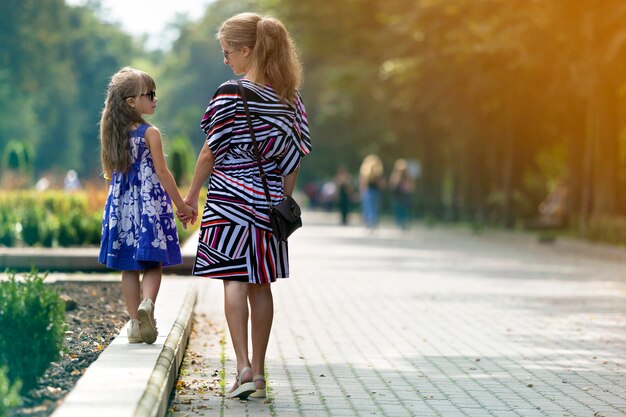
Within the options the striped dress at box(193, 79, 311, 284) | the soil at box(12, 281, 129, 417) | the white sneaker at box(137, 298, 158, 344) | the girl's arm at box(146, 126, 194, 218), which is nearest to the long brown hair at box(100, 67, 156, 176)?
the girl's arm at box(146, 126, 194, 218)

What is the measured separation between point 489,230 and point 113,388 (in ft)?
117

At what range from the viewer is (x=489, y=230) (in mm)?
41406

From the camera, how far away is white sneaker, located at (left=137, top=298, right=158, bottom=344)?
331 inches

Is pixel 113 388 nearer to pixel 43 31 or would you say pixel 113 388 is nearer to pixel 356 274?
pixel 356 274

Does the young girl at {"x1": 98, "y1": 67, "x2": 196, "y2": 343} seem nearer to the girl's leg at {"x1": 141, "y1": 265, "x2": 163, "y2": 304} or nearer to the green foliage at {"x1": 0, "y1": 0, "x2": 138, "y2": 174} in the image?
the girl's leg at {"x1": 141, "y1": 265, "x2": 163, "y2": 304}

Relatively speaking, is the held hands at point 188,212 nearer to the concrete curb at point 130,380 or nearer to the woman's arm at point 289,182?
the woman's arm at point 289,182

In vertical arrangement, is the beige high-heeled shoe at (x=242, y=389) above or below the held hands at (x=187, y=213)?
below

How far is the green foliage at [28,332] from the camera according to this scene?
7.22 m

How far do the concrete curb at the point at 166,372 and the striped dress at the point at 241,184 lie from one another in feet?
2.01

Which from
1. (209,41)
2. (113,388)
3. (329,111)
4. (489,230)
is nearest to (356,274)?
(113,388)

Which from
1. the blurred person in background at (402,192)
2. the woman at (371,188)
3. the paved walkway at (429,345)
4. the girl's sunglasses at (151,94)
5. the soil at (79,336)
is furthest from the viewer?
the blurred person in background at (402,192)

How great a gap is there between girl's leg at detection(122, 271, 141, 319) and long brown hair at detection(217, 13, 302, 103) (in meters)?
1.81

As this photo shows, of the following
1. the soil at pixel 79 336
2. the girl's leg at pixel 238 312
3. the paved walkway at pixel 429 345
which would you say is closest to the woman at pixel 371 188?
the paved walkway at pixel 429 345

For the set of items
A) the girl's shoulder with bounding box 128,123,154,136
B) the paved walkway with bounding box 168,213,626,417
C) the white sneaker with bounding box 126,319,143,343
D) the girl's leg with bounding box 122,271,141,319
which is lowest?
the paved walkway with bounding box 168,213,626,417
